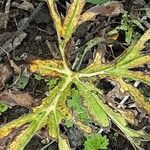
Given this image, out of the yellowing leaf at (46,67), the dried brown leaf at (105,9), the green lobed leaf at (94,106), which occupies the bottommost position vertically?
the green lobed leaf at (94,106)

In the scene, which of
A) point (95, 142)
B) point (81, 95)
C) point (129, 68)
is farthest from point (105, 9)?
point (95, 142)

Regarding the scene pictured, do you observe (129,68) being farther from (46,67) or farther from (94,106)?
(46,67)

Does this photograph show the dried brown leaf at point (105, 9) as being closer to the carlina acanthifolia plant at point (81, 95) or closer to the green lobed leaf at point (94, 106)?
the carlina acanthifolia plant at point (81, 95)

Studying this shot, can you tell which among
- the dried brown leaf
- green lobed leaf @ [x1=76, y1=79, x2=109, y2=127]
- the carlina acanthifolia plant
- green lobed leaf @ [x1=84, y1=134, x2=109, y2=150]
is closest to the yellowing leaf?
the carlina acanthifolia plant

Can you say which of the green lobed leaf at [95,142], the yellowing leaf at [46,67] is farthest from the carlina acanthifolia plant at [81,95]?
the green lobed leaf at [95,142]

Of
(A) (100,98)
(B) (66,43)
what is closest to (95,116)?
(A) (100,98)

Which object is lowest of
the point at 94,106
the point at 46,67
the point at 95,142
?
the point at 95,142

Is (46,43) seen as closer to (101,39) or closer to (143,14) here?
(101,39)
